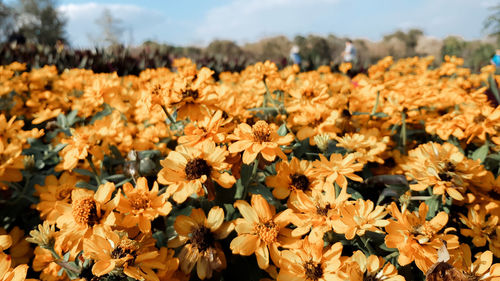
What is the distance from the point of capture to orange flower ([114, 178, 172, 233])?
91 centimetres

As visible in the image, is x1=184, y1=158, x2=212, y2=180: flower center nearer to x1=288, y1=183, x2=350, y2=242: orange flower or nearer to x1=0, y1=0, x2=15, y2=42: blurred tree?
x1=288, y1=183, x2=350, y2=242: orange flower

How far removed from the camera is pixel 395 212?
87cm

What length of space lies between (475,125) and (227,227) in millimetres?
1225

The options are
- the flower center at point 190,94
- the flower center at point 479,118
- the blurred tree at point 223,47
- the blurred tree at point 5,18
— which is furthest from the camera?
the blurred tree at point 5,18

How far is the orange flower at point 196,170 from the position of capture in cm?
96

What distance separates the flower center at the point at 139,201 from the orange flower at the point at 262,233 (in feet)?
0.94

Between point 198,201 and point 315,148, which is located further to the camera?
point 315,148

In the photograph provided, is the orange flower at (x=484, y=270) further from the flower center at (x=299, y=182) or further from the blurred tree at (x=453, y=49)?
the blurred tree at (x=453, y=49)

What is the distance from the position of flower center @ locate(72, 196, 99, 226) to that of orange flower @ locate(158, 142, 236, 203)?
0.21m

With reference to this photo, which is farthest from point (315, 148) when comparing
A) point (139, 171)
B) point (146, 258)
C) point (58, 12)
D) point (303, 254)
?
point (58, 12)

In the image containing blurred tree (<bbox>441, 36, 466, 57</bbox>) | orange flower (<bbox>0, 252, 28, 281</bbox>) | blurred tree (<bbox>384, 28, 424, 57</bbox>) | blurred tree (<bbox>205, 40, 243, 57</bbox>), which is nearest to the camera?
orange flower (<bbox>0, 252, 28, 281</bbox>)

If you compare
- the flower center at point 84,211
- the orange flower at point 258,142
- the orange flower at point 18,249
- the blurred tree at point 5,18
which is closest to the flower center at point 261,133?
the orange flower at point 258,142

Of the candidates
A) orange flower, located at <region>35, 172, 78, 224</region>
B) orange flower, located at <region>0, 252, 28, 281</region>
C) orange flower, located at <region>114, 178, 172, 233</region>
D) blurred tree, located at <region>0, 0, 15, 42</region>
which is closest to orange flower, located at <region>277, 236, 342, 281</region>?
orange flower, located at <region>114, 178, 172, 233</region>

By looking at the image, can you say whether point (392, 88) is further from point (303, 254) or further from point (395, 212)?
point (303, 254)
